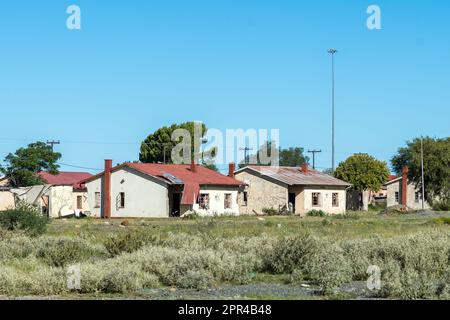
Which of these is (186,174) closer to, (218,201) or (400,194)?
(218,201)

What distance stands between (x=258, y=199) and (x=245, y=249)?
44772mm

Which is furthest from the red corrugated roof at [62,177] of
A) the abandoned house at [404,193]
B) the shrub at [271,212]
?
the abandoned house at [404,193]

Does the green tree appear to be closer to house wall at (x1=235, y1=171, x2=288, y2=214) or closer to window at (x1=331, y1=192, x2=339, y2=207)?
window at (x1=331, y1=192, x2=339, y2=207)

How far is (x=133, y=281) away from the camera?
14109mm

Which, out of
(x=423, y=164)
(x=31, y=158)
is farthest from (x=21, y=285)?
(x=423, y=164)

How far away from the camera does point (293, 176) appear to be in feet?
218

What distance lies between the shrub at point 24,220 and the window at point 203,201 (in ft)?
92.8

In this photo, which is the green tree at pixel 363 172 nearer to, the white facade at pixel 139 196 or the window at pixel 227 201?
the window at pixel 227 201

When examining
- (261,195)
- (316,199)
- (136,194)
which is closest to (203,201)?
(136,194)

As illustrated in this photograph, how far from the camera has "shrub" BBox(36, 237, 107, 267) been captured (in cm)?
1775

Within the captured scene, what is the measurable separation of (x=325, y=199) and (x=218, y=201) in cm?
1153

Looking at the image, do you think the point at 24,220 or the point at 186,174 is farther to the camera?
the point at 186,174

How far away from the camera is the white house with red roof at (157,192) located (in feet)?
182
